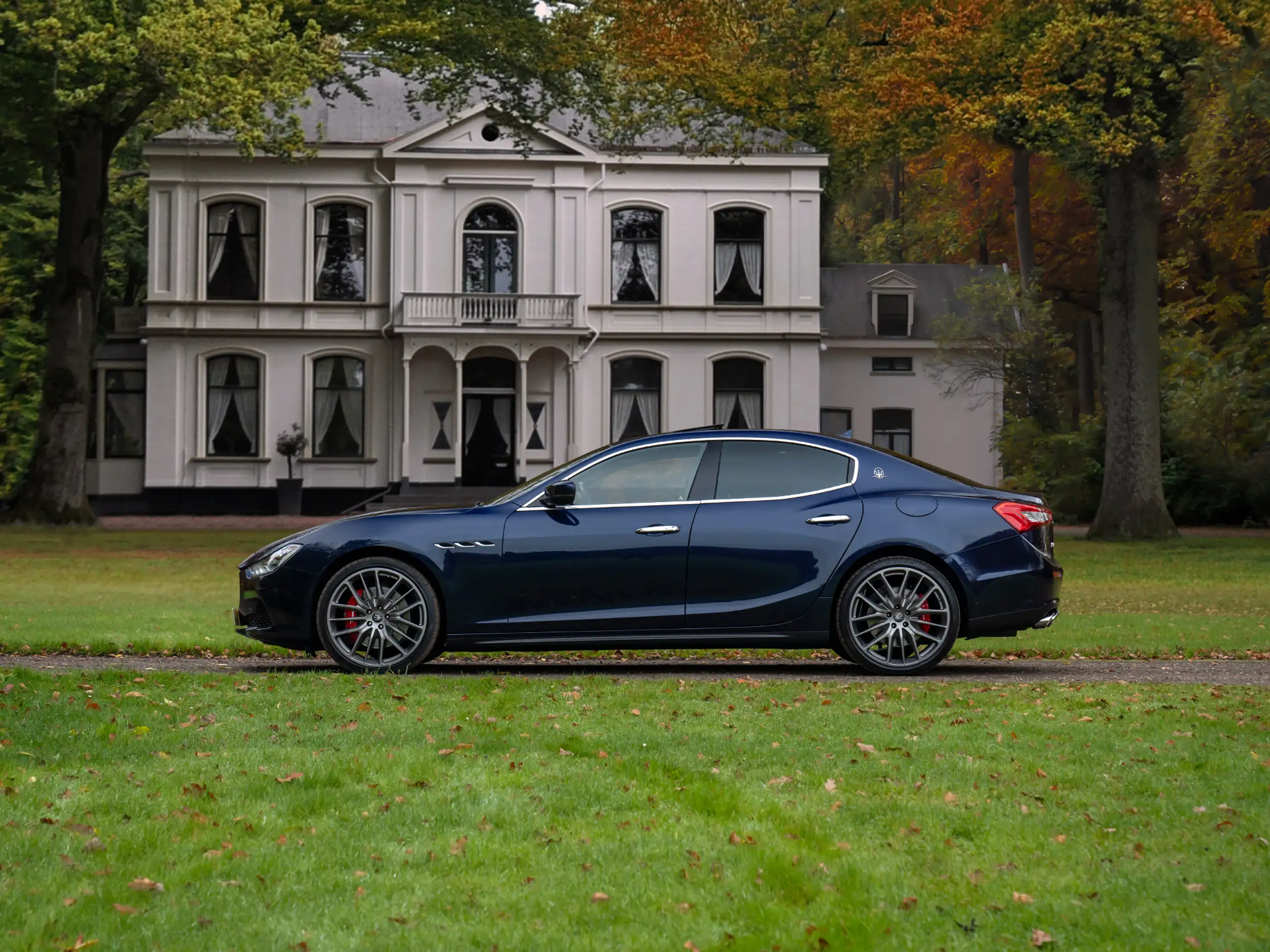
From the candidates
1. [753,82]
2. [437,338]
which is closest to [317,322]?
[437,338]

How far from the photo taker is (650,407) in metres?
40.0

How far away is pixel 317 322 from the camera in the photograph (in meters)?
39.2

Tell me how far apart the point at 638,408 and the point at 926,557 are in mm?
30563

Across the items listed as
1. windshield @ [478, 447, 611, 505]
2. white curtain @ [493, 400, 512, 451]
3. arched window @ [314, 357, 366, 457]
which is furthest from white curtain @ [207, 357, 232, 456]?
windshield @ [478, 447, 611, 505]

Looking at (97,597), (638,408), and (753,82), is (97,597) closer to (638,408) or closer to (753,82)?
(753,82)

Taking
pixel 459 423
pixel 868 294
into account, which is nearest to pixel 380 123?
pixel 459 423

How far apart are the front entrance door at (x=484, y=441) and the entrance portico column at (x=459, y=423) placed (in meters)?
0.15

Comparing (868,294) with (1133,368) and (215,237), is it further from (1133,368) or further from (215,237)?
(215,237)

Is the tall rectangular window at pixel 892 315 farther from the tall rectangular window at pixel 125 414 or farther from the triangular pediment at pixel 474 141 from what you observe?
the tall rectangular window at pixel 125 414

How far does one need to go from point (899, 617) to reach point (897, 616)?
0.04 feet

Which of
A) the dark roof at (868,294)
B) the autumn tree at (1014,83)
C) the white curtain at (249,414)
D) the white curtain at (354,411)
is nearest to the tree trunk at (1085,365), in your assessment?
the dark roof at (868,294)

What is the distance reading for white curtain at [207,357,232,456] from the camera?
39250 mm

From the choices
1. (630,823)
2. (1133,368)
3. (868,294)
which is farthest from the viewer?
(868,294)

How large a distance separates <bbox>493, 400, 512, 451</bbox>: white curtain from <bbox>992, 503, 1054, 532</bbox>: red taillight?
29972 mm
